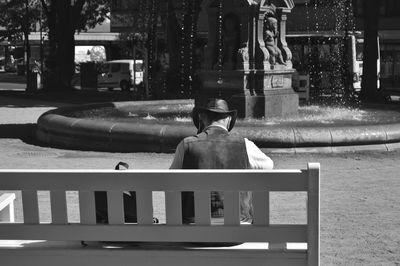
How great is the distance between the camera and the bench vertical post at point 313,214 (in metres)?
3.93

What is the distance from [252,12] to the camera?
14711mm

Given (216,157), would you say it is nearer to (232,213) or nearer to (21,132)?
(232,213)

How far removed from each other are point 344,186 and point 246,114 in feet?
17.4

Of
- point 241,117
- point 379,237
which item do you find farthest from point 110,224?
point 241,117

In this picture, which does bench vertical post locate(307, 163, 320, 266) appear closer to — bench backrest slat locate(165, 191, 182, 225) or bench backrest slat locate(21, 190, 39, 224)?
bench backrest slat locate(165, 191, 182, 225)

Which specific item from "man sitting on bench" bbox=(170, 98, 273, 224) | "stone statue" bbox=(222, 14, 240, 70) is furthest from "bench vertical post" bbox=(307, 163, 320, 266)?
"stone statue" bbox=(222, 14, 240, 70)

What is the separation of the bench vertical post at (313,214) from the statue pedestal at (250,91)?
10625 millimetres

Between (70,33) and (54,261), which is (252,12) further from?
(70,33)

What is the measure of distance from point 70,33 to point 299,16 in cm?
2049

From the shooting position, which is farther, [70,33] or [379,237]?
[70,33]

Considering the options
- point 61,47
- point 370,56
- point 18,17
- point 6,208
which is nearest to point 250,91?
point 6,208

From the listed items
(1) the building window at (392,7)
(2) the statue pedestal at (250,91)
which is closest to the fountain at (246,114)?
(2) the statue pedestal at (250,91)

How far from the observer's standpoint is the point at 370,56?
90.2ft

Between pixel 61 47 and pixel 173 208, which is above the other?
pixel 61 47
